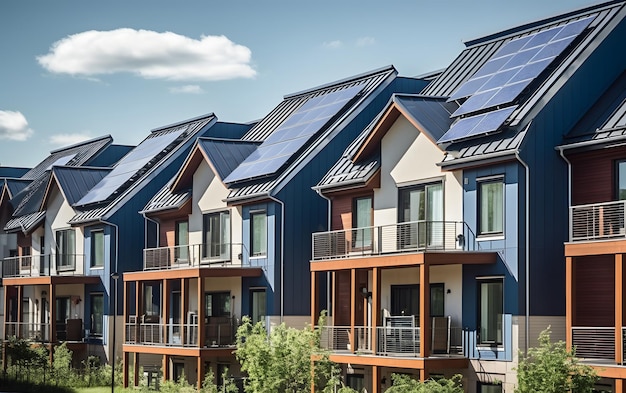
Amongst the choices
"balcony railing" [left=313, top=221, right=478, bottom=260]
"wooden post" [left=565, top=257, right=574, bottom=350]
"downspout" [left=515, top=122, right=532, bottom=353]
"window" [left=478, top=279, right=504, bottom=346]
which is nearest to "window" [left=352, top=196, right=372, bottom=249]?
"balcony railing" [left=313, top=221, right=478, bottom=260]

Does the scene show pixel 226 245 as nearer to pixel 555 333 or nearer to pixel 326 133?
pixel 326 133

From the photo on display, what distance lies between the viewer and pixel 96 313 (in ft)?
187

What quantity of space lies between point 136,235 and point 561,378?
102ft

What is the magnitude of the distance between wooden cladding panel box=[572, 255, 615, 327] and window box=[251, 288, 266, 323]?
1600cm

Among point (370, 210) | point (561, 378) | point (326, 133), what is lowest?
point (561, 378)

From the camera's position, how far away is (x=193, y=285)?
1937 inches

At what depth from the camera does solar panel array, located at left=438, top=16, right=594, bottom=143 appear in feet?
112

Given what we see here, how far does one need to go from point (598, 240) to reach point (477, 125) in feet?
19.9

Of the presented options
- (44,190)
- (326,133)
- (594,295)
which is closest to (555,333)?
(594,295)

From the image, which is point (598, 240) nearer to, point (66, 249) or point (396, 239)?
point (396, 239)

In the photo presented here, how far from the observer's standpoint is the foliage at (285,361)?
117 ft

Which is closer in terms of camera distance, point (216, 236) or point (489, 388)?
point (489, 388)

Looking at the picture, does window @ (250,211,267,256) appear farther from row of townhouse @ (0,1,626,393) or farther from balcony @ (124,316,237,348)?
balcony @ (124,316,237,348)

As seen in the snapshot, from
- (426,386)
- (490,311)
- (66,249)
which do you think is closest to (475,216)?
(490,311)
